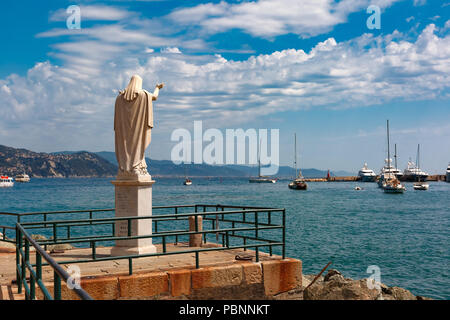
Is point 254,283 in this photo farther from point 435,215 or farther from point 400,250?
point 435,215

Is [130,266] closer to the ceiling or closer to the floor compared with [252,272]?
closer to the ceiling

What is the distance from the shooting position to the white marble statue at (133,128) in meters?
11.5

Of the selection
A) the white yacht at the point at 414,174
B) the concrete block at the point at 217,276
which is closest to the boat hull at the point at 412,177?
the white yacht at the point at 414,174

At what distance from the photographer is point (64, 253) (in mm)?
12109

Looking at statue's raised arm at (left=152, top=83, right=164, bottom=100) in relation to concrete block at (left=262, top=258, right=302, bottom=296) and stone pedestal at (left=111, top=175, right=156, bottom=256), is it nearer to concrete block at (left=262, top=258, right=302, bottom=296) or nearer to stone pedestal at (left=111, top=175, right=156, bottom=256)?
stone pedestal at (left=111, top=175, right=156, bottom=256)

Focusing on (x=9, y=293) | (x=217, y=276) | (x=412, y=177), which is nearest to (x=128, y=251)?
(x=217, y=276)

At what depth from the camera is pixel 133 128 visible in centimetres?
1146

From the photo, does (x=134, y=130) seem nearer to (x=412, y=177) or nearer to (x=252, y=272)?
(x=252, y=272)

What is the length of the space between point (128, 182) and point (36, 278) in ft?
16.3

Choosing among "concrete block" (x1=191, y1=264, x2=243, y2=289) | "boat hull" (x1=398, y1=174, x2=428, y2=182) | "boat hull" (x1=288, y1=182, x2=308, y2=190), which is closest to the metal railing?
"concrete block" (x1=191, y1=264, x2=243, y2=289)

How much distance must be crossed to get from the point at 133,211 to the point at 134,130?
194 centimetres

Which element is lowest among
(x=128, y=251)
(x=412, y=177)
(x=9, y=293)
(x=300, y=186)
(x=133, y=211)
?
(x=300, y=186)

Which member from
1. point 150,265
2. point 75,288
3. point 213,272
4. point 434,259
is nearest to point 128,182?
point 150,265

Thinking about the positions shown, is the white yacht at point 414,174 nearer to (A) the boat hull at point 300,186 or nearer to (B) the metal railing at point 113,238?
(A) the boat hull at point 300,186
